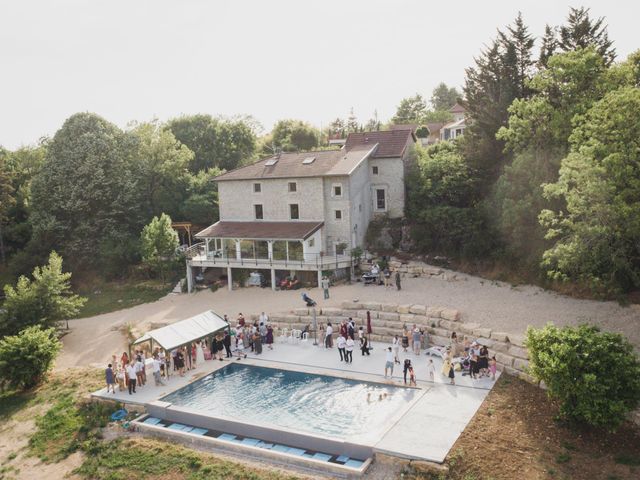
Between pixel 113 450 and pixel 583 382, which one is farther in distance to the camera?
pixel 113 450

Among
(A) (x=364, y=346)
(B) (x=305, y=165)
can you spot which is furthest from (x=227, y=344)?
(B) (x=305, y=165)

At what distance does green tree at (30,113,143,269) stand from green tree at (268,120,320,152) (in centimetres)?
2670

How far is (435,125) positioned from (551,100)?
47731 mm

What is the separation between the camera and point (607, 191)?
1941 centimetres

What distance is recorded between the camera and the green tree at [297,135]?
68.1 metres

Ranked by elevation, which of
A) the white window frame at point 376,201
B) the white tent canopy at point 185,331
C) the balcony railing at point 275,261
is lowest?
the white tent canopy at point 185,331

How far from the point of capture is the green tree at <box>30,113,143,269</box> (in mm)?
42406

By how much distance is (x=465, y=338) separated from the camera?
22.6 m

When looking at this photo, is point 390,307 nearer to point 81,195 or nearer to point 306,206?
point 306,206

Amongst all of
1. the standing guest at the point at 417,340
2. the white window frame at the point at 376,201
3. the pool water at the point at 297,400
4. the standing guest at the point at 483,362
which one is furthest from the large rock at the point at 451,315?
the white window frame at the point at 376,201

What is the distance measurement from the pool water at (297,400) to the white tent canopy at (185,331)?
1.98 m

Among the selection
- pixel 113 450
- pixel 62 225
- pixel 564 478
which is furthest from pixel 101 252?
→ pixel 564 478

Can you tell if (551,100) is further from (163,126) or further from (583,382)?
(163,126)

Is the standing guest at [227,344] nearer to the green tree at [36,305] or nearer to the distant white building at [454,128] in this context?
the green tree at [36,305]
